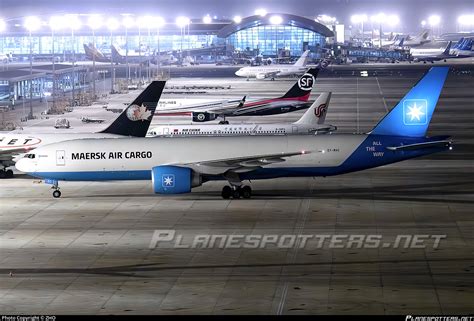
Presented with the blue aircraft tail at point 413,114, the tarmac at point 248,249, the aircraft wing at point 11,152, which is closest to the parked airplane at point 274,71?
the tarmac at point 248,249

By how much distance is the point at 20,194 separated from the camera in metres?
57.8

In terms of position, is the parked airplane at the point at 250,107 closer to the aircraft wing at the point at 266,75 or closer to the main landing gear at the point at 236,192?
the main landing gear at the point at 236,192

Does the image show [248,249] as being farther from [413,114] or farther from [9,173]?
[9,173]

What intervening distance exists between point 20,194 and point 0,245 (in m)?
14.6

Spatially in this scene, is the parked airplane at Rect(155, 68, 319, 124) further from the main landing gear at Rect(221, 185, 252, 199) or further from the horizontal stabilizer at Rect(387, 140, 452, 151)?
the main landing gear at Rect(221, 185, 252, 199)

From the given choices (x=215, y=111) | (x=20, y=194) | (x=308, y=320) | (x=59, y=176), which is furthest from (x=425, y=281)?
(x=215, y=111)

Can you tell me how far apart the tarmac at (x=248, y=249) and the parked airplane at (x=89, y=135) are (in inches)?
66.9

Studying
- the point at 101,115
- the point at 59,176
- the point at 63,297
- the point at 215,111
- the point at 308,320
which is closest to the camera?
the point at 308,320

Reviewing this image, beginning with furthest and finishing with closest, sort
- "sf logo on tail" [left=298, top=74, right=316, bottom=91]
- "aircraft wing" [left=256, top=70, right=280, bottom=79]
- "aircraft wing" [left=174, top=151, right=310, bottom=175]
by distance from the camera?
1. "aircraft wing" [left=256, top=70, right=280, bottom=79]
2. "sf logo on tail" [left=298, top=74, right=316, bottom=91]
3. "aircraft wing" [left=174, top=151, right=310, bottom=175]

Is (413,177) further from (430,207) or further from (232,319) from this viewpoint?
(232,319)

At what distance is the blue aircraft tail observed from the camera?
55.6 metres

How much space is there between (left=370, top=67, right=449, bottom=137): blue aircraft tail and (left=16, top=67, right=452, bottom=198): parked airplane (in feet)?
2.11

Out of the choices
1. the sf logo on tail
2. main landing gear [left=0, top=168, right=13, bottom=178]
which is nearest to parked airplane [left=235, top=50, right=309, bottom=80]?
the sf logo on tail

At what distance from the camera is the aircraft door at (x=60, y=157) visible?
179 feet
